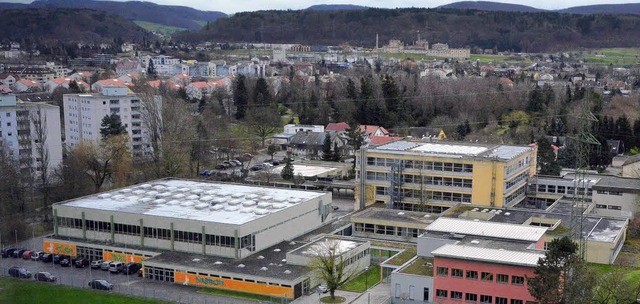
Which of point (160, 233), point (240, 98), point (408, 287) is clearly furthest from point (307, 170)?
point (408, 287)

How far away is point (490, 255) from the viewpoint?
8156mm

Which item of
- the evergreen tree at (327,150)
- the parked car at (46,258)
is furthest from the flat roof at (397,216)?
the evergreen tree at (327,150)

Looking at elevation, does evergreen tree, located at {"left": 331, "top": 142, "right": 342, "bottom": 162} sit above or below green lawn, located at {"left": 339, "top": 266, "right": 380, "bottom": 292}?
above

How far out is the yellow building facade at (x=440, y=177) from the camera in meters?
12.2

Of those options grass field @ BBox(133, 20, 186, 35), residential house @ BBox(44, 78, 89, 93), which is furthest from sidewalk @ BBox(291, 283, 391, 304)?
grass field @ BBox(133, 20, 186, 35)

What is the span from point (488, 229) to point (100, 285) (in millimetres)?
5369

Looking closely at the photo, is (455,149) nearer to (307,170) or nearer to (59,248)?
(307,170)

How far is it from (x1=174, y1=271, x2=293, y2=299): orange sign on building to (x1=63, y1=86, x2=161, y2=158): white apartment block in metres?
9.40

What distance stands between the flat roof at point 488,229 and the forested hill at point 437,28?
41.6 meters

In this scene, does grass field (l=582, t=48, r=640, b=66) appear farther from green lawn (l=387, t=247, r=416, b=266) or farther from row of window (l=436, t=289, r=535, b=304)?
row of window (l=436, t=289, r=535, b=304)

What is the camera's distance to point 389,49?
53938mm

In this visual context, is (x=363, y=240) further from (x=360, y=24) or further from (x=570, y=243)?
(x=360, y=24)

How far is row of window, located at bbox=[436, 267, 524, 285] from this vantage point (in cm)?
795

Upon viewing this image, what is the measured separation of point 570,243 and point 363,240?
3.67 meters
